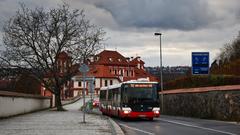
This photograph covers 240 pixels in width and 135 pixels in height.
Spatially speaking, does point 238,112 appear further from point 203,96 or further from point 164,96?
point 164,96

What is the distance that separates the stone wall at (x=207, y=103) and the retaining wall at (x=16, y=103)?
14.2 meters

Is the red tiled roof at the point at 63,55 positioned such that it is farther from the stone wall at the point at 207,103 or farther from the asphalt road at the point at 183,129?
the asphalt road at the point at 183,129

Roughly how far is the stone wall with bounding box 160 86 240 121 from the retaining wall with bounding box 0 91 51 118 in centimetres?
1416

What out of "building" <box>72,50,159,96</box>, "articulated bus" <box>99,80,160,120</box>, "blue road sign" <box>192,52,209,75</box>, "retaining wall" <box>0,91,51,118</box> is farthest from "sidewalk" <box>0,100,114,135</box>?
"building" <box>72,50,159,96</box>

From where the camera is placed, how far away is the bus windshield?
106 ft

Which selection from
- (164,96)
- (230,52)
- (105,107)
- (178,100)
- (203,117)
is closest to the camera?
(203,117)

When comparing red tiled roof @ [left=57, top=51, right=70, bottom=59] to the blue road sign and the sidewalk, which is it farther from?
the sidewalk

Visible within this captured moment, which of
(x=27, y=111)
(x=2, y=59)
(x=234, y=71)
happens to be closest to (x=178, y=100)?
(x=234, y=71)

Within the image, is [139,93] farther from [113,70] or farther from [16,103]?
[113,70]

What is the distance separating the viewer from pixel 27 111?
43.4m

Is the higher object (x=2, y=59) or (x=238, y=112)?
(x=2, y=59)

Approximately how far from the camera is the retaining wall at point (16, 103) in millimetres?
30797

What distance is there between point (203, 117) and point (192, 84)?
6749mm

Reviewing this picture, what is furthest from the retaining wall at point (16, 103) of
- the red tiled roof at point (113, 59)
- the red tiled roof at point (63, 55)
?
the red tiled roof at point (113, 59)
